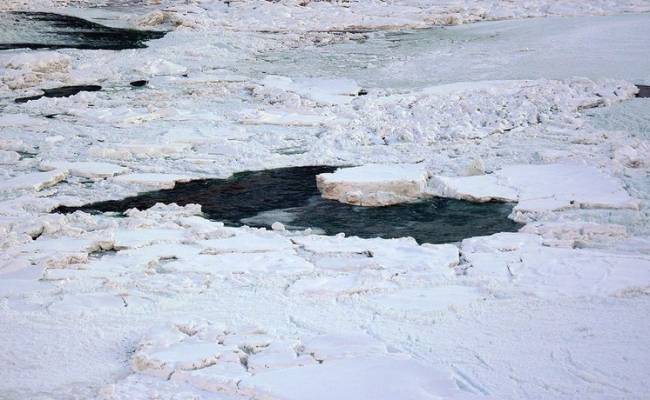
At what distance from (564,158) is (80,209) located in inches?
136

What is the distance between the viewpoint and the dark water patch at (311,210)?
546cm

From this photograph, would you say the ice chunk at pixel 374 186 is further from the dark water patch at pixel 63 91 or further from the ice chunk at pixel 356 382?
the dark water patch at pixel 63 91

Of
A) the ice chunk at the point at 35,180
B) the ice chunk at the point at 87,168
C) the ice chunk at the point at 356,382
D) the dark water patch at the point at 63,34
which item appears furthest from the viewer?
the dark water patch at the point at 63,34

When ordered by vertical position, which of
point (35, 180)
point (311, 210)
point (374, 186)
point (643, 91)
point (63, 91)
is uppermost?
point (643, 91)

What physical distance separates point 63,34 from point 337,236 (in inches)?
379

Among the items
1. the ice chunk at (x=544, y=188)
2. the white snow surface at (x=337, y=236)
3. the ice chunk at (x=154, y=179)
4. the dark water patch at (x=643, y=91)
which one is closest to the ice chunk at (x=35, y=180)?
the white snow surface at (x=337, y=236)

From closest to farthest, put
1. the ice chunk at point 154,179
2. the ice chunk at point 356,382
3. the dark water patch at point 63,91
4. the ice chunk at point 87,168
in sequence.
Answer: the ice chunk at point 356,382 → the ice chunk at point 154,179 → the ice chunk at point 87,168 → the dark water patch at point 63,91

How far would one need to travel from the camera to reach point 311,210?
589 centimetres

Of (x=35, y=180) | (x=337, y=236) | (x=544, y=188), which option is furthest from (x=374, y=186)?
(x=35, y=180)

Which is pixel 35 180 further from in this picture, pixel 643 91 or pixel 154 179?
pixel 643 91

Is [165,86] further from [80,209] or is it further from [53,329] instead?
[53,329]

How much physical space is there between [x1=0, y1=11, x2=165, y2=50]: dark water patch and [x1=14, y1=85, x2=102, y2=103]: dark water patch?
93.4 inches

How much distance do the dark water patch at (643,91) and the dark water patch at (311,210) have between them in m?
3.13

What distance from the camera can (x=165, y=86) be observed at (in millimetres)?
9734
